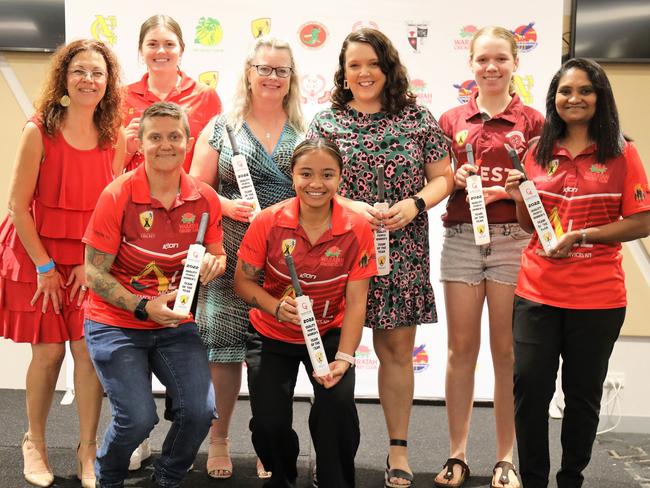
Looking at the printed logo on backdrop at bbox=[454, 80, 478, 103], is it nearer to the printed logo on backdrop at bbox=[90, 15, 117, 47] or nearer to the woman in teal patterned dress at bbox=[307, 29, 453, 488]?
the woman in teal patterned dress at bbox=[307, 29, 453, 488]

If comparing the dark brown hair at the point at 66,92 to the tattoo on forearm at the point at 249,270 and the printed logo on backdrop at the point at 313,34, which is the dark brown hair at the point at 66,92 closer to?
the tattoo on forearm at the point at 249,270

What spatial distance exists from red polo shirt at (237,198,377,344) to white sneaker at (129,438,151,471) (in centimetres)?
90

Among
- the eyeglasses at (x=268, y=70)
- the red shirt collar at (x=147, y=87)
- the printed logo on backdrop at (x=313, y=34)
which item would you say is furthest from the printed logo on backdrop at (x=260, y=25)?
the eyeglasses at (x=268, y=70)

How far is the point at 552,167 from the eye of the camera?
257cm

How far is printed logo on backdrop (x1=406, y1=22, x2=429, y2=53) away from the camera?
3.98 metres

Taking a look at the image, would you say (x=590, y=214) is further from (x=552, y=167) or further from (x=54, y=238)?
(x=54, y=238)

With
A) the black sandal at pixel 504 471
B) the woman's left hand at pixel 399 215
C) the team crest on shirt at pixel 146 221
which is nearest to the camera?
the team crest on shirt at pixel 146 221

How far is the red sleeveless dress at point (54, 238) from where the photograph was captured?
9.09ft

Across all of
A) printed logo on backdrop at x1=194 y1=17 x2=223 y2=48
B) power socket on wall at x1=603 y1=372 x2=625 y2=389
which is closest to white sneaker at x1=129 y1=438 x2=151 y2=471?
printed logo on backdrop at x1=194 y1=17 x2=223 y2=48

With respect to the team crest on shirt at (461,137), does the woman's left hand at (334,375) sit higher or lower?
lower

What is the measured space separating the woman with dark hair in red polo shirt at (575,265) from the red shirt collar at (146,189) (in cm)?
110

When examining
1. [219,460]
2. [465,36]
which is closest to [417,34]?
[465,36]

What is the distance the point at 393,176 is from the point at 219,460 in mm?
1328

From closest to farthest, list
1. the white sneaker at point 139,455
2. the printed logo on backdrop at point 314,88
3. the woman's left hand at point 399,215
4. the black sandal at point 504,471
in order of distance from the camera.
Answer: the woman's left hand at point 399,215 < the black sandal at point 504,471 < the white sneaker at point 139,455 < the printed logo on backdrop at point 314,88
